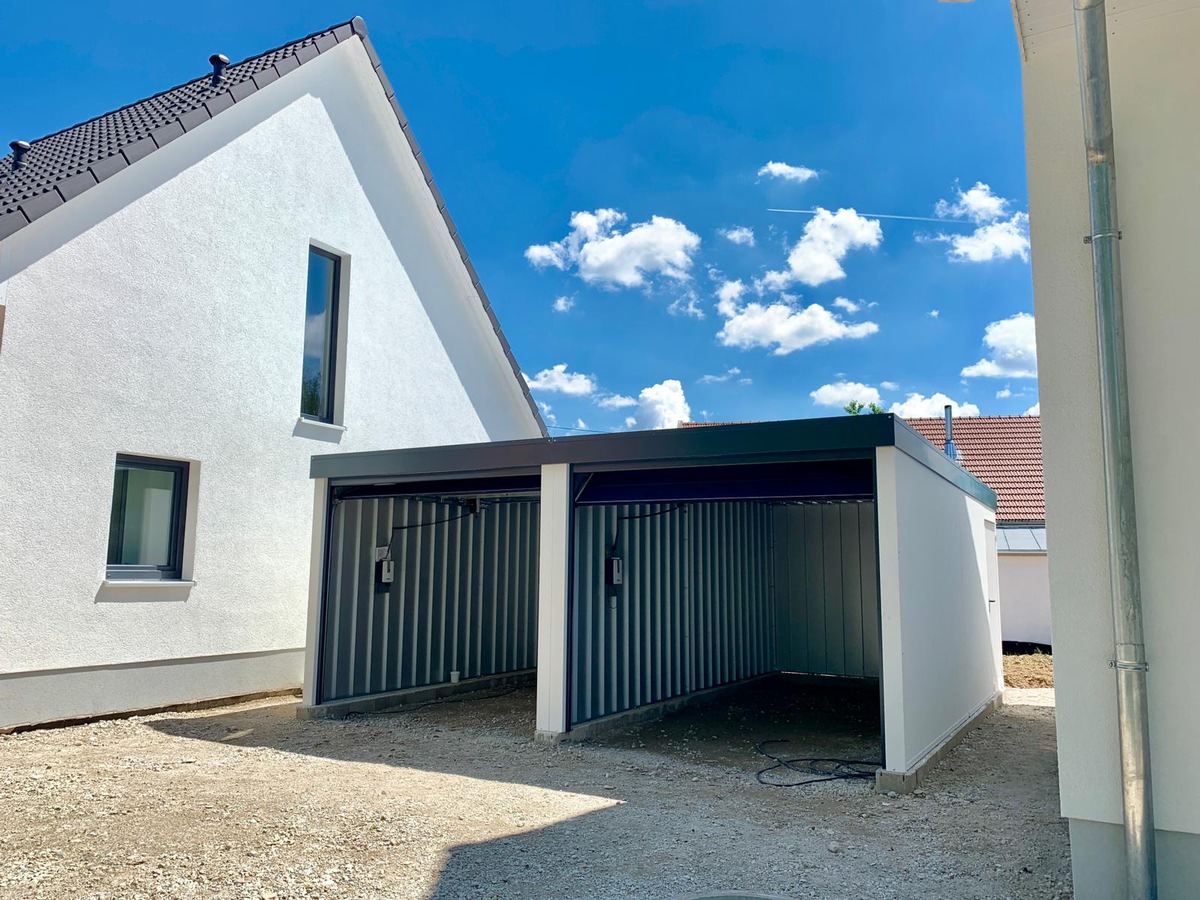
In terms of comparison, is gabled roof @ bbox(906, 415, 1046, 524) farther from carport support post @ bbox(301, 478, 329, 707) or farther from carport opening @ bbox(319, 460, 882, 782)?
carport support post @ bbox(301, 478, 329, 707)

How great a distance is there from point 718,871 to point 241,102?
9212 mm

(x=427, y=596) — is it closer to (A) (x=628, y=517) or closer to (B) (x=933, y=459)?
→ (A) (x=628, y=517)

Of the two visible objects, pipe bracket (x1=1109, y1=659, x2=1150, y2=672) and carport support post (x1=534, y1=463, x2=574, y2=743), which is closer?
pipe bracket (x1=1109, y1=659, x2=1150, y2=672)

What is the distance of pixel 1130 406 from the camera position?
379 cm

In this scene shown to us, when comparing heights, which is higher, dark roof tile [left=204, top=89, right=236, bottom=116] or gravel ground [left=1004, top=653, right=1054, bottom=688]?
dark roof tile [left=204, top=89, right=236, bottom=116]

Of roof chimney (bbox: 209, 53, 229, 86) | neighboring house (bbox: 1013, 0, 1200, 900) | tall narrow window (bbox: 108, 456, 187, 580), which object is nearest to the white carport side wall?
neighboring house (bbox: 1013, 0, 1200, 900)

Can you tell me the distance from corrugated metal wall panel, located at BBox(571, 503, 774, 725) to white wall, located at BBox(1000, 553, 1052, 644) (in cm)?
609

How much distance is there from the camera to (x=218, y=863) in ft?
14.0

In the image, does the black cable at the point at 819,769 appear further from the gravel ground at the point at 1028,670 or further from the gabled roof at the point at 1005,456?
the gabled roof at the point at 1005,456

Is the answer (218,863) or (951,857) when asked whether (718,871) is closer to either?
(951,857)

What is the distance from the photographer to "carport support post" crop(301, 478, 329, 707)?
858cm

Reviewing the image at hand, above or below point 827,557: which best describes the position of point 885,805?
below

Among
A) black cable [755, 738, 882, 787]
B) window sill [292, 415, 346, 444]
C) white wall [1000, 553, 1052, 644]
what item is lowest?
black cable [755, 738, 882, 787]

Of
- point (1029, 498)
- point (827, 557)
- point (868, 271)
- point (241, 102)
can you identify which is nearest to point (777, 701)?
point (827, 557)
